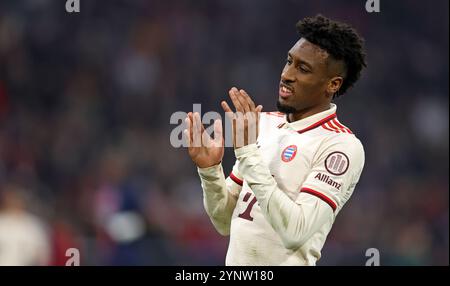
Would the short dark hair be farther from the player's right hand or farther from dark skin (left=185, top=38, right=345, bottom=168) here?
the player's right hand

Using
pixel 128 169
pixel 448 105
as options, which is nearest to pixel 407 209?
pixel 448 105

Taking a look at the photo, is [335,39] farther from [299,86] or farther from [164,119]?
[164,119]

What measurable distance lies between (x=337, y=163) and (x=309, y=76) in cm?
44

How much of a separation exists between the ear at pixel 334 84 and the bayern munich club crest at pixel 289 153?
343mm

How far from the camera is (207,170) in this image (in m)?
4.08

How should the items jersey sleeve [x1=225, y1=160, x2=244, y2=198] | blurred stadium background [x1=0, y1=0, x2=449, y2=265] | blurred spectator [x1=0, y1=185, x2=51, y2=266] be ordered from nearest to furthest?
1. jersey sleeve [x1=225, y1=160, x2=244, y2=198]
2. blurred spectator [x1=0, y1=185, x2=51, y2=266]
3. blurred stadium background [x1=0, y1=0, x2=449, y2=265]

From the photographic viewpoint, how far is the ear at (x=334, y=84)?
4.07 m

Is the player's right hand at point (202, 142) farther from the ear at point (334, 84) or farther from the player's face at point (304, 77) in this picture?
the ear at point (334, 84)

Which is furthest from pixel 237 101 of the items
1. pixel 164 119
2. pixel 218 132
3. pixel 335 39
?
pixel 164 119

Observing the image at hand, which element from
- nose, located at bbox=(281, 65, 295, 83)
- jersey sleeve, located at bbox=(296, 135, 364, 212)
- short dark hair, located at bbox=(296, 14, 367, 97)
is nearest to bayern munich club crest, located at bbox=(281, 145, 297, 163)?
jersey sleeve, located at bbox=(296, 135, 364, 212)

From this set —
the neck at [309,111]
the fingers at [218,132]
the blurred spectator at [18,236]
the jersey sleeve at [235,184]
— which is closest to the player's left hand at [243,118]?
the fingers at [218,132]

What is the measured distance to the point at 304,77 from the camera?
399 cm

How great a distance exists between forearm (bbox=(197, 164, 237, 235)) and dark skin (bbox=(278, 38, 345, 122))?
1.58ft

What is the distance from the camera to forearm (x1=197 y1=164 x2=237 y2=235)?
162 inches
